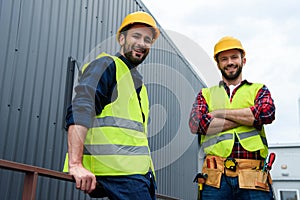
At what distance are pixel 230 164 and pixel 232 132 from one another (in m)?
0.25

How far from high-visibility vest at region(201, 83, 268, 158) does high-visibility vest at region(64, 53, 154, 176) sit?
35.9 inches

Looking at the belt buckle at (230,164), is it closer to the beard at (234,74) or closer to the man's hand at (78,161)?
the beard at (234,74)

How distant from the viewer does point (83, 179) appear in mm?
1981

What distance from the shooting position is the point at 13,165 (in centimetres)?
194

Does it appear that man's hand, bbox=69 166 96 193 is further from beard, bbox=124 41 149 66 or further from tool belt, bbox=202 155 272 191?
tool belt, bbox=202 155 272 191

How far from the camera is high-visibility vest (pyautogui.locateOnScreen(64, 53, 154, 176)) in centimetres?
220

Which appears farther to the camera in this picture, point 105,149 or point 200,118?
point 200,118

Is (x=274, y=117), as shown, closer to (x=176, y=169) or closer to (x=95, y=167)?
(x=95, y=167)

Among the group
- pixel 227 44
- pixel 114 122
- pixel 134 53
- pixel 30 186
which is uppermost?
pixel 227 44

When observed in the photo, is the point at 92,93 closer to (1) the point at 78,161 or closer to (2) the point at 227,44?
(1) the point at 78,161

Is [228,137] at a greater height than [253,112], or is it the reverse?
[253,112]

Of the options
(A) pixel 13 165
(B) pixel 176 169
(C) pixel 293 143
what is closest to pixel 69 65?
(A) pixel 13 165

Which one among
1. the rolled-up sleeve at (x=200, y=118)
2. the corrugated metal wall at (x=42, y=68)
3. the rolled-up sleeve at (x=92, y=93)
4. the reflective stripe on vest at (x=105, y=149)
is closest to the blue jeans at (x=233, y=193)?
the rolled-up sleeve at (x=200, y=118)

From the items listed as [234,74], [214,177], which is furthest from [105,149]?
[234,74]
